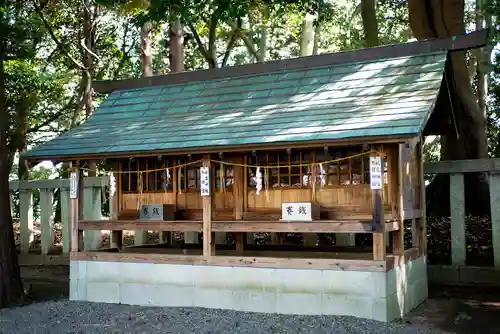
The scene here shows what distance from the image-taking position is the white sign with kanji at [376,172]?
9742 millimetres

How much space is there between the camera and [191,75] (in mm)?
14219

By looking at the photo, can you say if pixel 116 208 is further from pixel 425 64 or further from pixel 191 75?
pixel 425 64

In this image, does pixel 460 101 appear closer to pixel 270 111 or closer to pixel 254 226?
pixel 270 111

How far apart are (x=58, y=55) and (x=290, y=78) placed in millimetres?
16530

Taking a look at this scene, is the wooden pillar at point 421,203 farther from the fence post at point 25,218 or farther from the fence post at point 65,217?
the fence post at point 25,218

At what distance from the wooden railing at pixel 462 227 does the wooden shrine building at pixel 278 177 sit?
1405 mm

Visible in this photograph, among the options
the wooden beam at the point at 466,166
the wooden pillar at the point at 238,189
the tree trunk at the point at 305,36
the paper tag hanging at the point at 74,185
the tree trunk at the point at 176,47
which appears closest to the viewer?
the wooden pillar at the point at 238,189

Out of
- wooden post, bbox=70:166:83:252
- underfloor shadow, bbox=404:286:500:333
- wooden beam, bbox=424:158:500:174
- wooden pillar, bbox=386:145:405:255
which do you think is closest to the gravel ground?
underfloor shadow, bbox=404:286:500:333

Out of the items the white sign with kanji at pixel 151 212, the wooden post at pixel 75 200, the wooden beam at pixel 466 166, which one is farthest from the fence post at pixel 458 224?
the wooden post at pixel 75 200

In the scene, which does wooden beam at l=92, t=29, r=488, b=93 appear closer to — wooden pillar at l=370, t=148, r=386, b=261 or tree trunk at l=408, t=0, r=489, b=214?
wooden pillar at l=370, t=148, r=386, b=261

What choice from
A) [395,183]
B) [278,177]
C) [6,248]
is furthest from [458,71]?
[6,248]

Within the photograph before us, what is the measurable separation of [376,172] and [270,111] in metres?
2.88

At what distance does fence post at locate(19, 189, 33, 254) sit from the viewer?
19375 mm

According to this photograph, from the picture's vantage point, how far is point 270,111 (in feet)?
38.2
